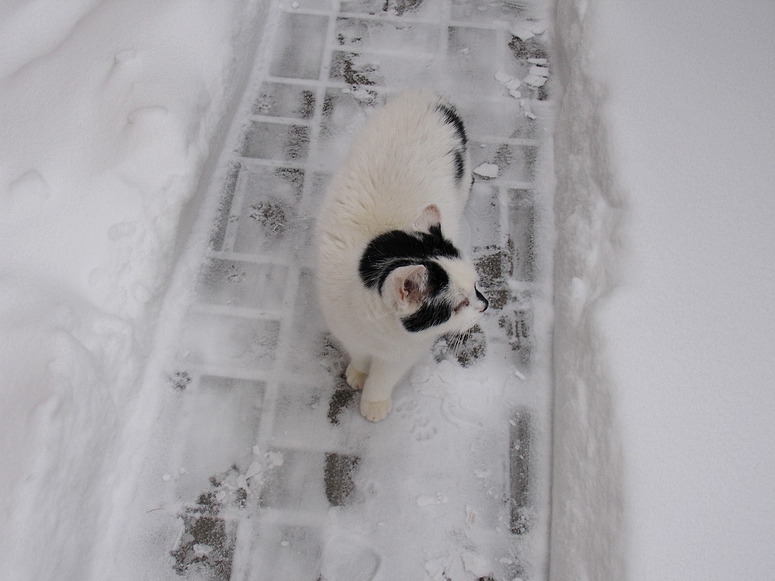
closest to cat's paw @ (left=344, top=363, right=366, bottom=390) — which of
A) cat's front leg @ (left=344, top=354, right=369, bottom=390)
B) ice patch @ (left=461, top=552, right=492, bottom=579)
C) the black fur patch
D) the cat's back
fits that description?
cat's front leg @ (left=344, top=354, right=369, bottom=390)

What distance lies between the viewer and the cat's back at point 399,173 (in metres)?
2.21

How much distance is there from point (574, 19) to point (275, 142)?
1809 mm

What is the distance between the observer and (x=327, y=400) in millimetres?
2633

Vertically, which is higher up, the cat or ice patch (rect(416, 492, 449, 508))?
the cat

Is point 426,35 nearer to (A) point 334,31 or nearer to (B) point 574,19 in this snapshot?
(A) point 334,31

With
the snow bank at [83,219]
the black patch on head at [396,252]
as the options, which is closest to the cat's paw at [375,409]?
the black patch on head at [396,252]

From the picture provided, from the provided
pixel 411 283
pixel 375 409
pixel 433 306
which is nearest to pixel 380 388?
pixel 375 409

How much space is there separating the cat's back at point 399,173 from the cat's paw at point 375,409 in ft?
2.43

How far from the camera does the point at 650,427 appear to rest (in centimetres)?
204

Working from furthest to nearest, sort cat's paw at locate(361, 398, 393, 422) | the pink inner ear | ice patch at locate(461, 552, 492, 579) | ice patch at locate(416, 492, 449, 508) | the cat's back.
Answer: cat's paw at locate(361, 398, 393, 422) → ice patch at locate(416, 492, 449, 508) → ice patch at locate(461, 552, 492, 579) → the cat's back → the pink inner ear

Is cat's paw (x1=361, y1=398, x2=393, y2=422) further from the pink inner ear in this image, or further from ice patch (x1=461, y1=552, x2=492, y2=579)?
the pink inner ear

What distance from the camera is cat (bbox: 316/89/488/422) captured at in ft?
6.31

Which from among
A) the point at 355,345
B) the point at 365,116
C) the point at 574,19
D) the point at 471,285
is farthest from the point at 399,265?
the point at 574,19

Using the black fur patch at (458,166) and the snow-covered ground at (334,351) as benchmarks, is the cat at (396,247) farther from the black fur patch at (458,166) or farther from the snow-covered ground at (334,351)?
the snow-covered ground at (334,351)
